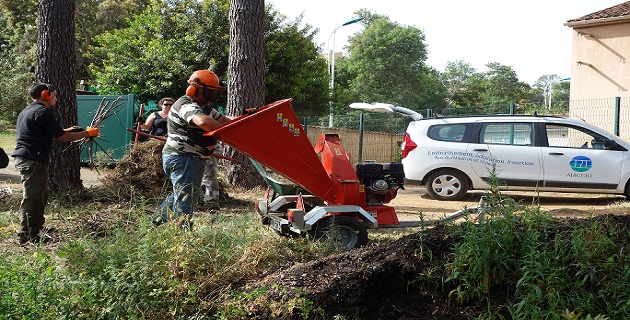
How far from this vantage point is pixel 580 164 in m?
10.6

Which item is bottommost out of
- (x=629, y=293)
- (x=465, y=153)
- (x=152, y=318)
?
(x=152, y=318)

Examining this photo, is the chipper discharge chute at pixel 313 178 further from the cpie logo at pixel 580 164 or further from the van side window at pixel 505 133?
the cpie logo at pixel 580 164

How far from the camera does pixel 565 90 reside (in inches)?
4200

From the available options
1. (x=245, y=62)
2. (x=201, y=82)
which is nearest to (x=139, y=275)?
(x=201, y=82)

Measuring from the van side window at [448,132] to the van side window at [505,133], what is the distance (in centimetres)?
36

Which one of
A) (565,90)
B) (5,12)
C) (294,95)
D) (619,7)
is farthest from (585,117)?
(565,90)

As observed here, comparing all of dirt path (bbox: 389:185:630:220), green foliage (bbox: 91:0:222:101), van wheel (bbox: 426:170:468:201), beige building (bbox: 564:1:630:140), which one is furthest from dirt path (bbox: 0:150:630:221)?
beige building (bbox: 564:1:630:140)

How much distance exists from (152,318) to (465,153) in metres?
8.19

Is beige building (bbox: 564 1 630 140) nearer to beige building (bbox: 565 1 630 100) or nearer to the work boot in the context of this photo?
beige building (bbox: 565 1 630 100)

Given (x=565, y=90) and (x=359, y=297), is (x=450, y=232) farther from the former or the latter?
(x=565, y=90)

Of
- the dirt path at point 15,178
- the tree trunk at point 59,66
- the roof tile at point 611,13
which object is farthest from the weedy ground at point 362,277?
the roof tile at point 611,13

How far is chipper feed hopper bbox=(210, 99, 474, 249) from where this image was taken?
5695 mm

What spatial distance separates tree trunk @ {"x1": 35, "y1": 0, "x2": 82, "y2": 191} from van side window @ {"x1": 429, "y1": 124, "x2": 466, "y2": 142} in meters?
6.31

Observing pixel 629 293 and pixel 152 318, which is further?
pixel 152 318
